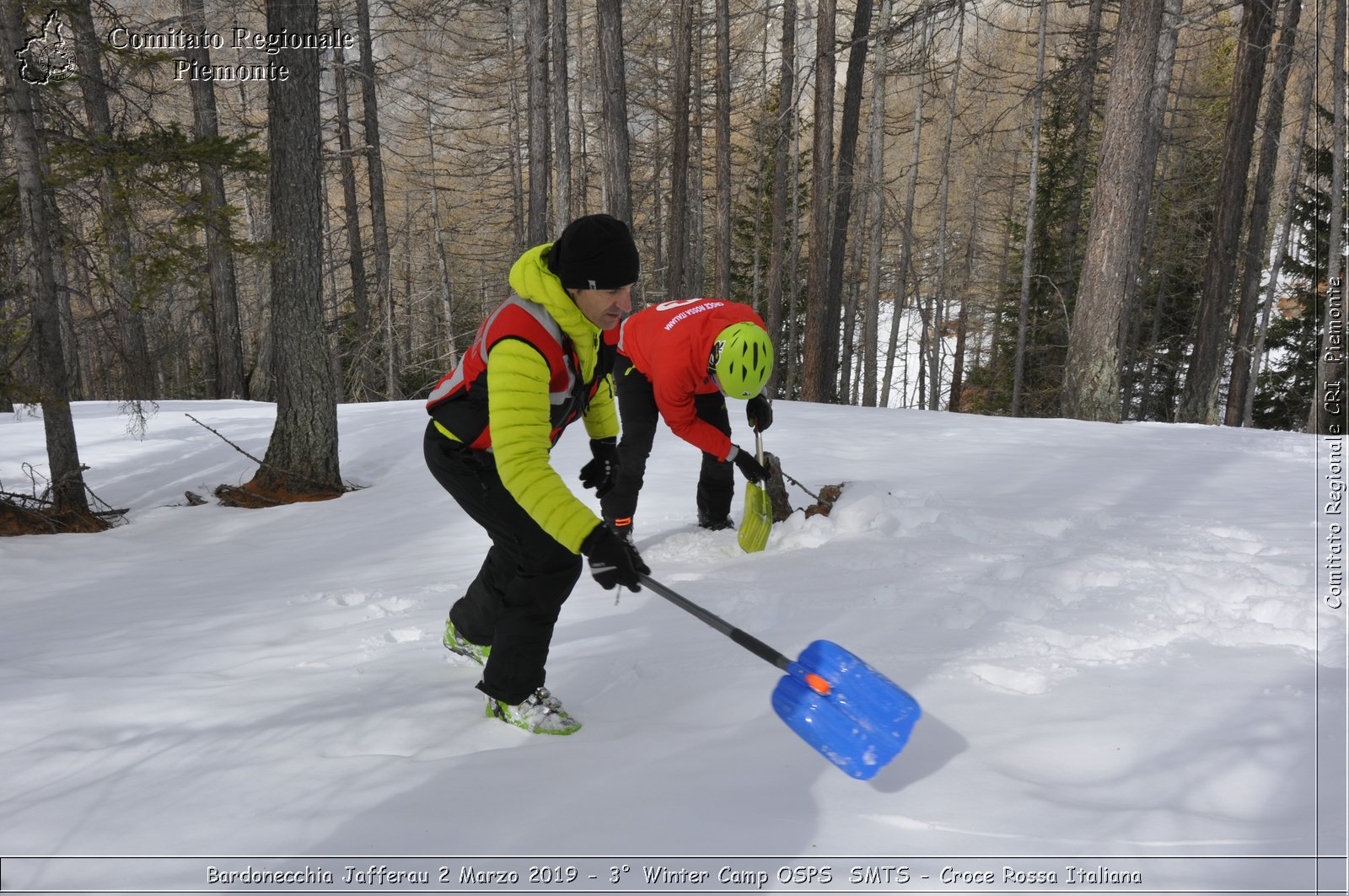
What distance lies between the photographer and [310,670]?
9.96 feet

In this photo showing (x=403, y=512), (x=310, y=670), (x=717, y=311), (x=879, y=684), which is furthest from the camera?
(x=403, y=512)

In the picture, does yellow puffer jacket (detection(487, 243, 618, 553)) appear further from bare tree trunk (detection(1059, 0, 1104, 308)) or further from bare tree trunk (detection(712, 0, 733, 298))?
bare tree trunk (detection(1059, 0, 1104, 308))

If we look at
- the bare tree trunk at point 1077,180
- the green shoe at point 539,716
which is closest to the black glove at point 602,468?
the green shoe at point 539,716

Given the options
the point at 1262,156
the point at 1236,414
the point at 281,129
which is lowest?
the point at 1236,414

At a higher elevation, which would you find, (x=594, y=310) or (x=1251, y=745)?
(x=594, y=310)

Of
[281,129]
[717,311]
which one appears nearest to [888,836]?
[717,311]

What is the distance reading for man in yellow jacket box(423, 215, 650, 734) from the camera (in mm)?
2316

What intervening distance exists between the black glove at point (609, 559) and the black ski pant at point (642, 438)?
2.31 m

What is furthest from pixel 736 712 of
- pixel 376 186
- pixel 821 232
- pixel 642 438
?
pixel 376 186

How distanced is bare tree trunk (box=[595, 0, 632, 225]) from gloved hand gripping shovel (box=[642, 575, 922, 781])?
29.2ft

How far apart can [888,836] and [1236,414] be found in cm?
1652

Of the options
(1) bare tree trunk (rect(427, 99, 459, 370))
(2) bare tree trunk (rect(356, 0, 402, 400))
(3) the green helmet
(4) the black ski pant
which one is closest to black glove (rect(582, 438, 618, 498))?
(3) the green helmet

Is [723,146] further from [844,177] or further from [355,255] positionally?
[355,255]

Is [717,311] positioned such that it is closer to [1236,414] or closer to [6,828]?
[6,828]
